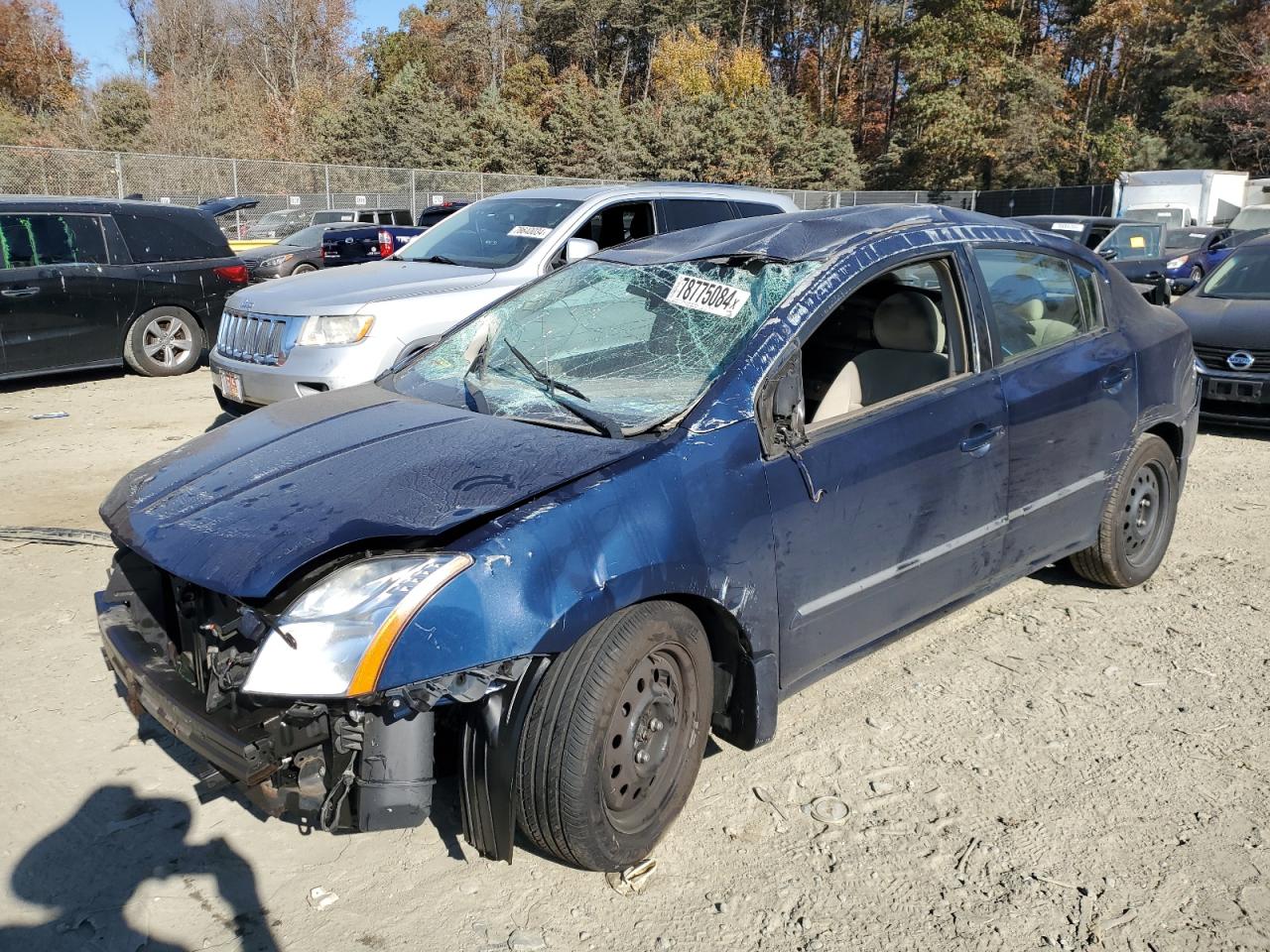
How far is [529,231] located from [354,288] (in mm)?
1409

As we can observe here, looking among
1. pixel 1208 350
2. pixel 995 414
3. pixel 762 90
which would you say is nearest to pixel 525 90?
pixel 762 90

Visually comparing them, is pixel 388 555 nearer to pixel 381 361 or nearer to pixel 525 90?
pixel 381 361

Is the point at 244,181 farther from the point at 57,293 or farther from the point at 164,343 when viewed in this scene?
the point at 57,293

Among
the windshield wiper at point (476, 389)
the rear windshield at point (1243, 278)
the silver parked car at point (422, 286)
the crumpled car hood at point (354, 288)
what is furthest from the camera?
the rear windshield at point (1243, 278)

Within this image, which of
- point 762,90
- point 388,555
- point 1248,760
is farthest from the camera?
point 762,90

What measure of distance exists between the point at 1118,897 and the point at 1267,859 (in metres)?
0.49

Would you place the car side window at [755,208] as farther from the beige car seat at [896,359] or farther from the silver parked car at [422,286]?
the beige car seat at [896,359]

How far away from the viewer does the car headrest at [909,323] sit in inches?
153

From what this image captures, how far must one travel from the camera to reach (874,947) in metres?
2.60

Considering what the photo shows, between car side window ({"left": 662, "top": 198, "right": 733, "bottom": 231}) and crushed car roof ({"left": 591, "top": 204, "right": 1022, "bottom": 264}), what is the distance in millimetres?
3913

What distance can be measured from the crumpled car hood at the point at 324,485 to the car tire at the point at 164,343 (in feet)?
25.1

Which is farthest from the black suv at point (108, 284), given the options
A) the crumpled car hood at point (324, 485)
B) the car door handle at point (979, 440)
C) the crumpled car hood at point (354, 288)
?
the car door handle at point (979, 440)

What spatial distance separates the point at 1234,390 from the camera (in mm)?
7781

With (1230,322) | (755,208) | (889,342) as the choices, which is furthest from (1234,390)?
(889,342)
